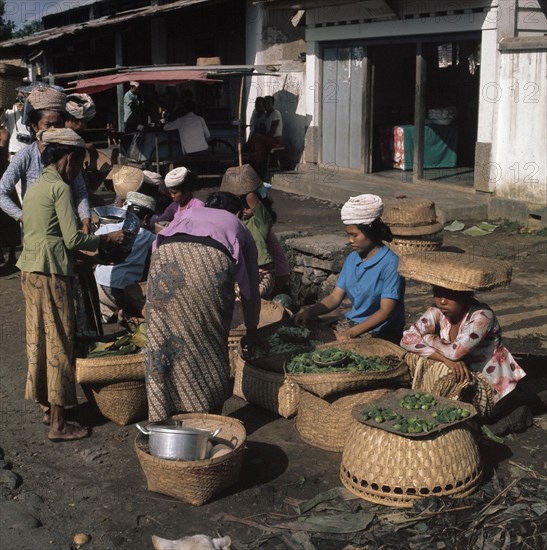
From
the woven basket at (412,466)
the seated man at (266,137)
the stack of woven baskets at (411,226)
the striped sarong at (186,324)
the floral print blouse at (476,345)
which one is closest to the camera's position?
the woven basket at (412,466)

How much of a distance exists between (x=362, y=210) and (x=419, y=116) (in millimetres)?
9518

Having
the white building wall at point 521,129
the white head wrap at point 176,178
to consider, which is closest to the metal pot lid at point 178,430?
the white head wrap at point 176,178

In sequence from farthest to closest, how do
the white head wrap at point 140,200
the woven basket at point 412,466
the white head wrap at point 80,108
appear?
1. the white head wrap at point 80,108
2. the white head wrap at point 140,200
3. the woven basket at point 412,466

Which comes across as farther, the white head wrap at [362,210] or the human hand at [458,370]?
the white head wrap at [362,210]

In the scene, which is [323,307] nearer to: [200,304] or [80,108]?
[200,304]

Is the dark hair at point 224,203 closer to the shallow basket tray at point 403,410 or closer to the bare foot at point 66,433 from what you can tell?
the shallow basket tray at point 403,410

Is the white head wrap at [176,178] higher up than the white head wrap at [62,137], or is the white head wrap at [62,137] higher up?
the white head wrap at [62,137]

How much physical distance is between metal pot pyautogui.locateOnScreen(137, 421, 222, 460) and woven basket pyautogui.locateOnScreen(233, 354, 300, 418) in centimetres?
110

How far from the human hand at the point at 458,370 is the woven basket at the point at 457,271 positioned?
1.46 feet

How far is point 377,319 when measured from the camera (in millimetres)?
5379

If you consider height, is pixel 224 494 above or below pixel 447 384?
below

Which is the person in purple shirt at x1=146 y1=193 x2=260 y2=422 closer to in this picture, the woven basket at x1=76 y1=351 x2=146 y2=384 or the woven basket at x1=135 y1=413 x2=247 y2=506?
the woven basket at x1=135 y1=413 x2=247 y2=506

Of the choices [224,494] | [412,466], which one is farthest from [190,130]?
[412,466]

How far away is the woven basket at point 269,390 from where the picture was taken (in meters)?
5.46
